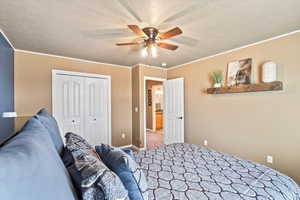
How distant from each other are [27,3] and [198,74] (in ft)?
11.1

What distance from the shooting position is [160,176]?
143 centimetres

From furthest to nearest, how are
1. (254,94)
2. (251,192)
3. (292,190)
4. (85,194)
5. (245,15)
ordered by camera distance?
(254,94) → (245,15) → (292,190) → (251,192) → (85,194)

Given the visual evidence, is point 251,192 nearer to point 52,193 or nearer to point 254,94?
point 52,193

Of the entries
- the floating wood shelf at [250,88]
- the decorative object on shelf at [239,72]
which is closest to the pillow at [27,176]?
the floating wood shelf at [250,88]

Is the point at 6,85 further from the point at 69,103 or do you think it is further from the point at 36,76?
the point at 69,103

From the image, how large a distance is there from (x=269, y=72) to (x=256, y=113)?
2.50 ft

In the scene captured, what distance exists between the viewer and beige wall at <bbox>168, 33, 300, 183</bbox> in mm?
2410

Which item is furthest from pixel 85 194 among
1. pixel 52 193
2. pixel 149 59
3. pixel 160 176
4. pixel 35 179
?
pixel 149 59

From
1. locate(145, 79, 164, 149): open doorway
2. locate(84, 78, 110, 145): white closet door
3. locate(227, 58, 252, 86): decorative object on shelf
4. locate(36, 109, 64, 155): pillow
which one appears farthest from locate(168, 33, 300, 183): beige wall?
locate(145, 79, 164, 149): open doorway

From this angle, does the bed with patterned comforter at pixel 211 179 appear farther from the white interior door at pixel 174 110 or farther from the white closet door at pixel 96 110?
the white closet door at pixel 96 110

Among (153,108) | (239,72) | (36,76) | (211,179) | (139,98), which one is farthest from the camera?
(153,108)

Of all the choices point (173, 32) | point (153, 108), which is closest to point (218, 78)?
point (173, 32)

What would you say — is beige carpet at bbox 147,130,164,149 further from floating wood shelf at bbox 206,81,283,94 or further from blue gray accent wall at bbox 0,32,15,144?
blue gray accent wall at bbox 0,32,15,144

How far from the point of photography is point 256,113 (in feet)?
9.25
